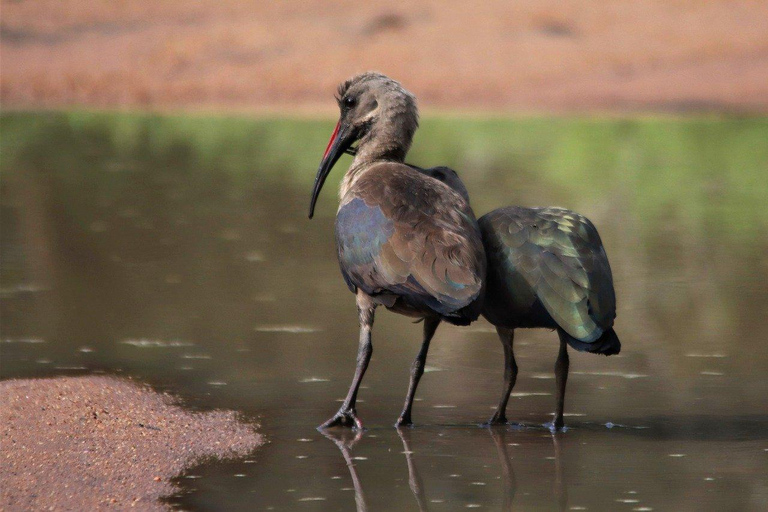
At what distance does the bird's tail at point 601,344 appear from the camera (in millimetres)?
6465

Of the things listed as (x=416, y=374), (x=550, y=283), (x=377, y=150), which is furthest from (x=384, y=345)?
(x=550, y=283)

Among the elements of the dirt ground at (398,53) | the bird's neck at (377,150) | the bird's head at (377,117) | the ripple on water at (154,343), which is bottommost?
the ripple on water at (154,343)

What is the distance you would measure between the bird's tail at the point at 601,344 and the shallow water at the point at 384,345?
0.42 metres

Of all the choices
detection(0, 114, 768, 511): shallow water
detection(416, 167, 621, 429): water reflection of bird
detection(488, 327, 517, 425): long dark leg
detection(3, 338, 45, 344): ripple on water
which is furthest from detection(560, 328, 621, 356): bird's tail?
detection(3, 338, 45, 344): ripple on water

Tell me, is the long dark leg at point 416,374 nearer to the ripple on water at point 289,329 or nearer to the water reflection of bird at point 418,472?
the water reflection of bird at point 418,472

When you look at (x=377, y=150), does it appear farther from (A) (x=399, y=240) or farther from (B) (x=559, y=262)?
(B) (x=559, y=262)

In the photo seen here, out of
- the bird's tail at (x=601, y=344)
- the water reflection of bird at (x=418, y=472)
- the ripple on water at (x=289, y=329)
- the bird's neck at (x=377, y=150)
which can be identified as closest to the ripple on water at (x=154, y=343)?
the ripple on water at (x=289, y=329)

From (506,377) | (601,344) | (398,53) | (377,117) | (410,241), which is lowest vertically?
(506,377)

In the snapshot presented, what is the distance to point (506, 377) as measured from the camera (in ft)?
23.0

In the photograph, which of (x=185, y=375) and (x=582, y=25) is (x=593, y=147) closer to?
(x=582, y=25)

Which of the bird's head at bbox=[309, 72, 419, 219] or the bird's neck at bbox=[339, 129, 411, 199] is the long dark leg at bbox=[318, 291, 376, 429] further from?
the bird's head at bbox=[309, 72, 419, 219]

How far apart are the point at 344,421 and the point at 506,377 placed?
81 centimetres

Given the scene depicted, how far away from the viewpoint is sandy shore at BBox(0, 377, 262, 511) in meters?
5.56

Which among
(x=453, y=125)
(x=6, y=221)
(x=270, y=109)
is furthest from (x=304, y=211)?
(x=270, y=109)
